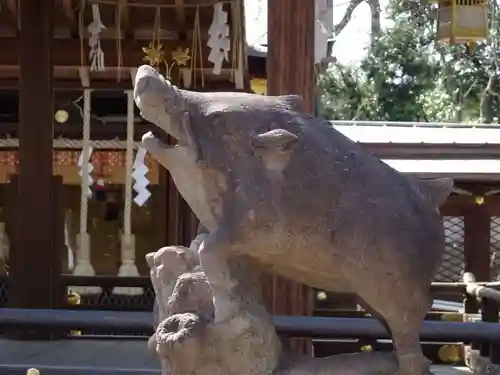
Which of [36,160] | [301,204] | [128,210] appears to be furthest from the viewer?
[128,210]

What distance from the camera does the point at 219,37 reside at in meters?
5.56

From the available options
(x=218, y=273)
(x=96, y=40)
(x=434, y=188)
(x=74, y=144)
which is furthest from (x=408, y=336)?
(x=74, y=144)

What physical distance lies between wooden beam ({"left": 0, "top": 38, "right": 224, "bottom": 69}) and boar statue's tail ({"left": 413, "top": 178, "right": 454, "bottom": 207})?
4.24 metres

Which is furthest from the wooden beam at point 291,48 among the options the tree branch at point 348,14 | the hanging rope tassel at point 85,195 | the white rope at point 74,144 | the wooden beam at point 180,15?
the tree branch at point 348,14

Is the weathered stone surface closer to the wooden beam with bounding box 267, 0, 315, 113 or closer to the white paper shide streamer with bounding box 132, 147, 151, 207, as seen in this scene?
the wooden beam with bounding box 267, 0, 315, 113

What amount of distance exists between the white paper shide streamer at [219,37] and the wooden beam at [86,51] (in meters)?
0.67

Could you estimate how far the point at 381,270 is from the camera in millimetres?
2041

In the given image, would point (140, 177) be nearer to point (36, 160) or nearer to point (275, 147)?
point (36, 160)

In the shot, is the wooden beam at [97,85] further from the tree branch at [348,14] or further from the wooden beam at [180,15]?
the tree branch at [348,14]

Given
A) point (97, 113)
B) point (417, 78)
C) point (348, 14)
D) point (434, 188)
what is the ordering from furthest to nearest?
point (348, 14) → point (417, 78) → point (97, 113) → point (434, 188)

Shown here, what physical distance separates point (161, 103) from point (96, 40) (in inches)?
156

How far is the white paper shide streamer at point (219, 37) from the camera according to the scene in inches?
219

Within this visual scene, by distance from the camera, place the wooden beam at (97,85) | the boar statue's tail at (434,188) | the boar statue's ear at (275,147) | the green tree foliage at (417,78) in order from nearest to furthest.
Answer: the boar statue's ear at (275,147), the boar statue's tail at (434,188), the wooden beam at (97,85), the green tree foliage at (417,78)

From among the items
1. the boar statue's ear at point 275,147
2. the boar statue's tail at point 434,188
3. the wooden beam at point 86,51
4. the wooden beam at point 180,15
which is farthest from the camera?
the wooden beam at point 86,51
